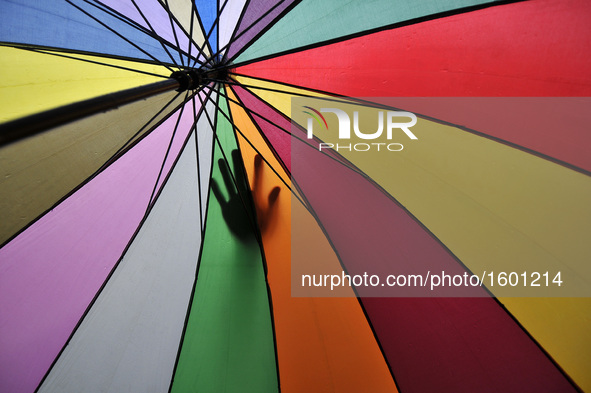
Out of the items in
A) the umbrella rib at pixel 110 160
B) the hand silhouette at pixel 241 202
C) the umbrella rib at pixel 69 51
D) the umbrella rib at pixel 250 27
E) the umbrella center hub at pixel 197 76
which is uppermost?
the umbrella rib at pixel 250 27

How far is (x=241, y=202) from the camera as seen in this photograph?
2154 mm

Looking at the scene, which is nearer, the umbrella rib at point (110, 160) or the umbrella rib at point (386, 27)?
the umbrella rib at point (386, 27)

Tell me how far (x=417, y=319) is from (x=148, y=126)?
1645 mm

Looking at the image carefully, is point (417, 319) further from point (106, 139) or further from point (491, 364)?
point (106, 139)

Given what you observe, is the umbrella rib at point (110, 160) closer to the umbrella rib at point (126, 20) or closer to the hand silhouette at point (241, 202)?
the umbrella rib at point (126, 20)

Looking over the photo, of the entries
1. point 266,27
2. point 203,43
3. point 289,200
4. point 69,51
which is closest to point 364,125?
point 289,200

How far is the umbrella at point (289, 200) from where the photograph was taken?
157 centimetres

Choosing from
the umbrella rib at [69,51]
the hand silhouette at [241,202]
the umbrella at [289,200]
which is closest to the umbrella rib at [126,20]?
the umbrella at [289,200]

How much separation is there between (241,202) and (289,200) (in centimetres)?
27

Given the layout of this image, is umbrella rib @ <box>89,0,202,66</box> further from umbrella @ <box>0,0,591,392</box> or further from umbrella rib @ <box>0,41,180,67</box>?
umbrella rib @ <box>0,41,180,67</box>

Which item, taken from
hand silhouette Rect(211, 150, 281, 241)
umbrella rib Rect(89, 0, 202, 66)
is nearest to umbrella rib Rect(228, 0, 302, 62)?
umbrella rib Rect(89, 0, 202, 66)

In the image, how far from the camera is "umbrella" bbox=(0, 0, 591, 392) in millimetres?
1565

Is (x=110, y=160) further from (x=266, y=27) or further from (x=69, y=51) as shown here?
(x=266, y=27)

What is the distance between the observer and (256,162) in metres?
2.18
